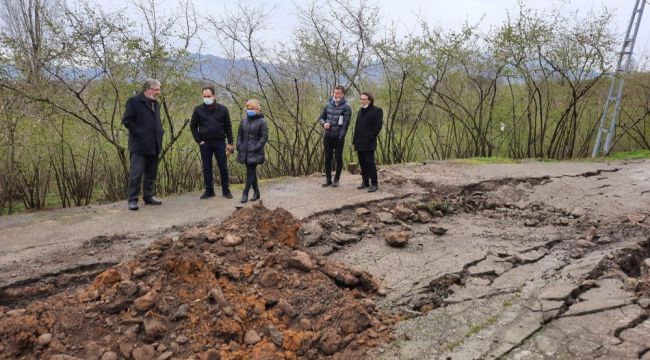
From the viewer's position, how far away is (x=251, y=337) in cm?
369

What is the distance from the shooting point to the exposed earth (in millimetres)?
3617

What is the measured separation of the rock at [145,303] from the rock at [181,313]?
0.69 ft

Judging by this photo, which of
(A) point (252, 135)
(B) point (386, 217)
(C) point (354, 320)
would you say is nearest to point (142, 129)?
(A) point (252, 135)

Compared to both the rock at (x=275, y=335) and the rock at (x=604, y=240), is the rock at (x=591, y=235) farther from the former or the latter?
the rock at (x=275, y=335)

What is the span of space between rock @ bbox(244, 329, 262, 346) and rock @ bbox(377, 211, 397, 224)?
122 inches

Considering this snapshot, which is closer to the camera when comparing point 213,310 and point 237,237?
point 213,310

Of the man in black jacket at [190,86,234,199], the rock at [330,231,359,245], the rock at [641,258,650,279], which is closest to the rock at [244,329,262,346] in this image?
the rock at [330,231,359,245]

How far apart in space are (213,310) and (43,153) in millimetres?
7500

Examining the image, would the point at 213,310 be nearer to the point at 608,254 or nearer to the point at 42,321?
the point at 42,321

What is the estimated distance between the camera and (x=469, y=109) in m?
15.3

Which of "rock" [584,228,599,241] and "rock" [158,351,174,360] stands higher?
"rock" [584,228,599,241]

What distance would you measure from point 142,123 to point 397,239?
3.96 m

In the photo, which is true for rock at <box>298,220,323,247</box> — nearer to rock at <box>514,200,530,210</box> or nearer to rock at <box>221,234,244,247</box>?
rock at <box>221,234,244,247</box>

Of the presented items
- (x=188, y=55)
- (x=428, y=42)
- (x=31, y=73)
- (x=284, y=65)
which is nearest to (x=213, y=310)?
(x=31, y=73)
